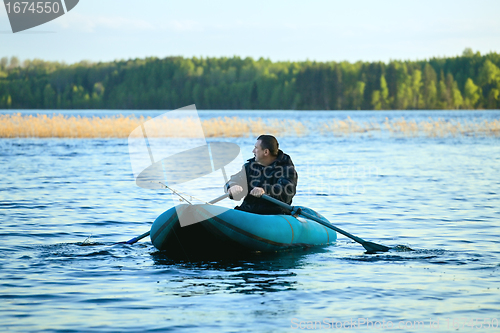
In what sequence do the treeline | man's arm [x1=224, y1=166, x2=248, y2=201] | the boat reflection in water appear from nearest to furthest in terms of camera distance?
the boat reflection in water
man's arm [x1=224, y1=166, x2=248, y2=201]
the treeline

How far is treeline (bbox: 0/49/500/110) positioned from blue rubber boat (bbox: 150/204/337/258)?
338ft

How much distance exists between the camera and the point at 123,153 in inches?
1021

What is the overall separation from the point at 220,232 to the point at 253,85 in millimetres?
116307

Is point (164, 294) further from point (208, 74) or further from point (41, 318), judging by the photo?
point (208, 74)

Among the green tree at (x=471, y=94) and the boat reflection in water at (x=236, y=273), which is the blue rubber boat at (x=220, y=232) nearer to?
the boat reflection in water at (x=236, y=273)

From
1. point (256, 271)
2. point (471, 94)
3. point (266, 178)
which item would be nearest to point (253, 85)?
point (471, 94)

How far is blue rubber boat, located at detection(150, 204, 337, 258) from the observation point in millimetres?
7625

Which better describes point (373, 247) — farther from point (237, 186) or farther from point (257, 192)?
point (237, 186)

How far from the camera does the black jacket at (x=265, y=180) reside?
329 inches

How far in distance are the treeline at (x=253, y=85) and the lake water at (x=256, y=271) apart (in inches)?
3859
